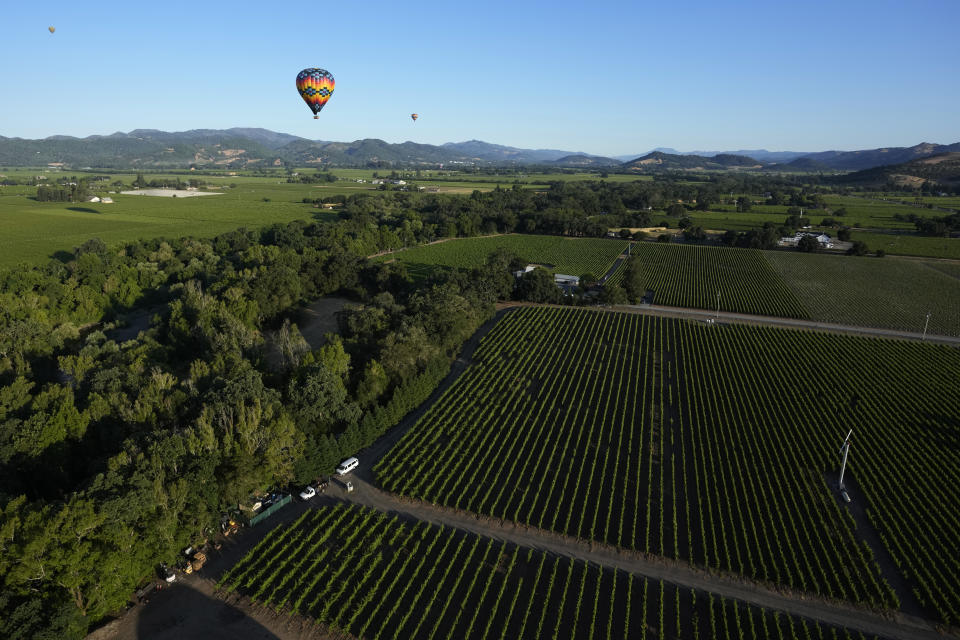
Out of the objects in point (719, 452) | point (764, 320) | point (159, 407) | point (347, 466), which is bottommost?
point (719, 452)

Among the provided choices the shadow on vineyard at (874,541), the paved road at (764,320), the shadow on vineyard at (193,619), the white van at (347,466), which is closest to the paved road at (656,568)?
the shadow on vineyard at (874,541)

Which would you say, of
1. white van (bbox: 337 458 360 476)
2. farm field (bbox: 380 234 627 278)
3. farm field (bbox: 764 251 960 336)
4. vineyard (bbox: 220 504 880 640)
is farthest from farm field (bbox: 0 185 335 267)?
farm field (bbox: 764 251 960 336)

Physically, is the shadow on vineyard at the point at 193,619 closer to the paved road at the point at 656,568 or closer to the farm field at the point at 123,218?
the paved road at the point at 656,568

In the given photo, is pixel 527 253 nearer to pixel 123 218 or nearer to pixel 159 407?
pixel 159 407

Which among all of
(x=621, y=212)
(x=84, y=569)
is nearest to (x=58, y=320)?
(x=84, y=569)

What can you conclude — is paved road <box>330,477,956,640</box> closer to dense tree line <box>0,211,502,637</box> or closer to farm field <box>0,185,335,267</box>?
dense tree line <box>0,211,502,637</box>

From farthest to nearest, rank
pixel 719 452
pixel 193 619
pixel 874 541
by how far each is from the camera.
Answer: pixel 719 452, pixel 874 541, pixel 193 619

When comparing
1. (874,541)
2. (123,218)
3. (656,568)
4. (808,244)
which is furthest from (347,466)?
(123,218)

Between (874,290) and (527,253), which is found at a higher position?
(527,253)

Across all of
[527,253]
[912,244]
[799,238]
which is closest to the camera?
[527,253]
